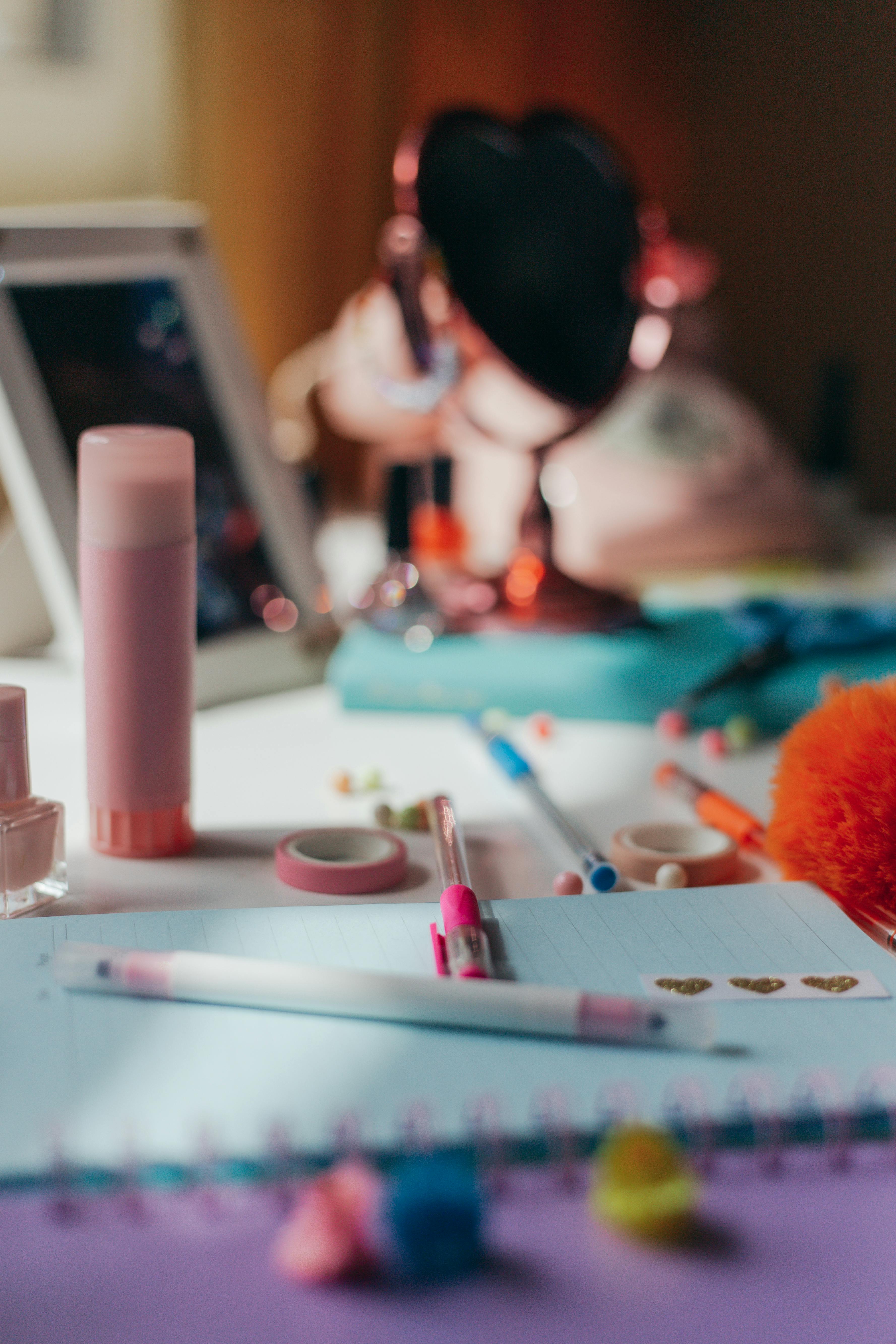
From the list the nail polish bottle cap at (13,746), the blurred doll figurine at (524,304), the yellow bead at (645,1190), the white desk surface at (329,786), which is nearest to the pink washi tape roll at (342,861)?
the white desk surface at (329,786)

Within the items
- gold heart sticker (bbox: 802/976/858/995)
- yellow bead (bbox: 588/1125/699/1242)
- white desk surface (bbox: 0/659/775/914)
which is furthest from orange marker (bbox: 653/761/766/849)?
yellow bead (bbox: 588/1125/699/1242)

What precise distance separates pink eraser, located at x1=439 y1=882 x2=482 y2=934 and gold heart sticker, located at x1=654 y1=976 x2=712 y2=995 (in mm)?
66

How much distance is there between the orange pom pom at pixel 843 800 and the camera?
476 mm

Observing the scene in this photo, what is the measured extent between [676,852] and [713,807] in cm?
5

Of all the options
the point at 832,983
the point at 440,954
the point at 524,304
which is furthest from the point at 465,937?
the point at 524,304

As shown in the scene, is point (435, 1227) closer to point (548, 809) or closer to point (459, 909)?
point (459, 909)

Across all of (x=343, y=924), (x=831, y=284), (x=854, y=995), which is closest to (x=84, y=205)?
(x=831, y=284)

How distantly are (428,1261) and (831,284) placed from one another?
1645 millimetres

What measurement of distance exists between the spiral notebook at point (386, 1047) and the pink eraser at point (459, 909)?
0.04ft

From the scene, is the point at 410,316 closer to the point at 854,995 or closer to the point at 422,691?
the point at 422,691

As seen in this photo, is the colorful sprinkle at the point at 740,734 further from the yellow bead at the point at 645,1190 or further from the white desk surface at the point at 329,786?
the yellow bead at the point at 645,1190

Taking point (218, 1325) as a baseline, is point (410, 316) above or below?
above

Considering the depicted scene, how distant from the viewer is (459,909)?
457 millimetres

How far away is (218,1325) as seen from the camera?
29cm
